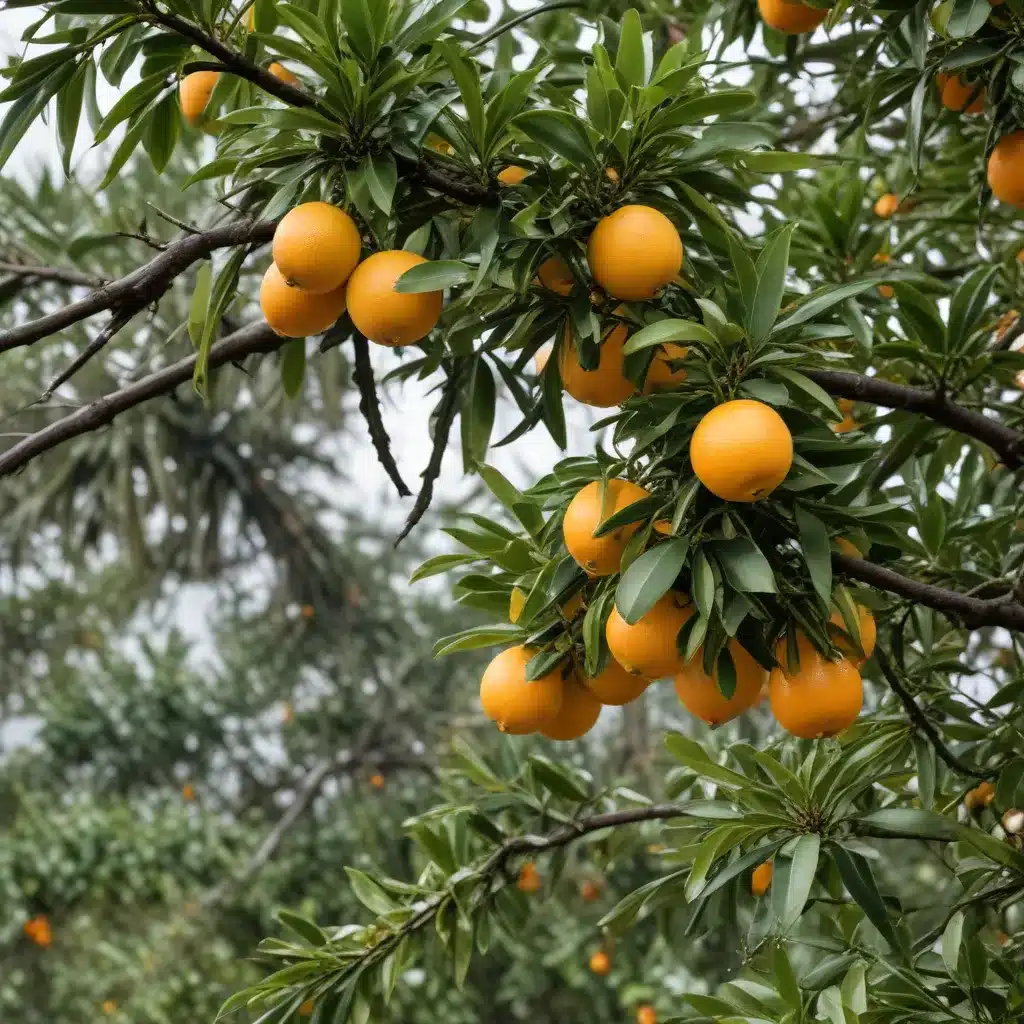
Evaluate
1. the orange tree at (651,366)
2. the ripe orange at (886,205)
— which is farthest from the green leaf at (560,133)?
the ripe orange at (886,205)

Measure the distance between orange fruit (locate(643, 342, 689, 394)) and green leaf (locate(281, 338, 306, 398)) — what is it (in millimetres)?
461

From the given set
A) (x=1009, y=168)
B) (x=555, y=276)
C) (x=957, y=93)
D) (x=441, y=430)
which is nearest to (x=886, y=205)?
(x=957, y=93)

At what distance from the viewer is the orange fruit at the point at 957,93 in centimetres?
Answer: 109

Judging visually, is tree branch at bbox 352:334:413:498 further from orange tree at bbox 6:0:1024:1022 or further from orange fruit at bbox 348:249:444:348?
orange fruit at bbox 348:249:444:348

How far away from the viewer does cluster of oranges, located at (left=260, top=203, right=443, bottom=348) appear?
0.74 m

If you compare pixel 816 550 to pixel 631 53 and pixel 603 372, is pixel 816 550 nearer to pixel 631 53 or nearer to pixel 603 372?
pixel 603 372

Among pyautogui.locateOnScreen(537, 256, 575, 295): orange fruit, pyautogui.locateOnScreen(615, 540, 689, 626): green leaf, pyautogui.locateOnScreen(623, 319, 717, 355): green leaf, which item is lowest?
pyautogui.locateOnScreen(615, 540, 689, 626): green leaf

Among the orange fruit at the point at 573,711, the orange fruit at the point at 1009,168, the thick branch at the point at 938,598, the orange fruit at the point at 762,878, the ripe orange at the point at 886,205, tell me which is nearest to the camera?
the thick branch at the point at 938,598

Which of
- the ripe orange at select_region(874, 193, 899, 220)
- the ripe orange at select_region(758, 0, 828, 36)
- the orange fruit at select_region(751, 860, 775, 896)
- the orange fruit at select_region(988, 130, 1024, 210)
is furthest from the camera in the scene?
the ripe orange at select_region(874, 193, 899, 220)

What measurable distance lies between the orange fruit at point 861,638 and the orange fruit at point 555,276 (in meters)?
0.30

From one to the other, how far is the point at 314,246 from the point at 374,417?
0.90 feet

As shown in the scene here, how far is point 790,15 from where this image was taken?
43.4 inches

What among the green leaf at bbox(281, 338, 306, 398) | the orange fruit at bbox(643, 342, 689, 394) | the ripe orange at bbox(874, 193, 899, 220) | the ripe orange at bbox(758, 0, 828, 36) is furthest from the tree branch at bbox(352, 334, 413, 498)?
the ripe orange at bbox(874, 193, 899, 220)

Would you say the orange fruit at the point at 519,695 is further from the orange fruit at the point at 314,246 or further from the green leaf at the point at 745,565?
the orange fruit at the point at 314,246
